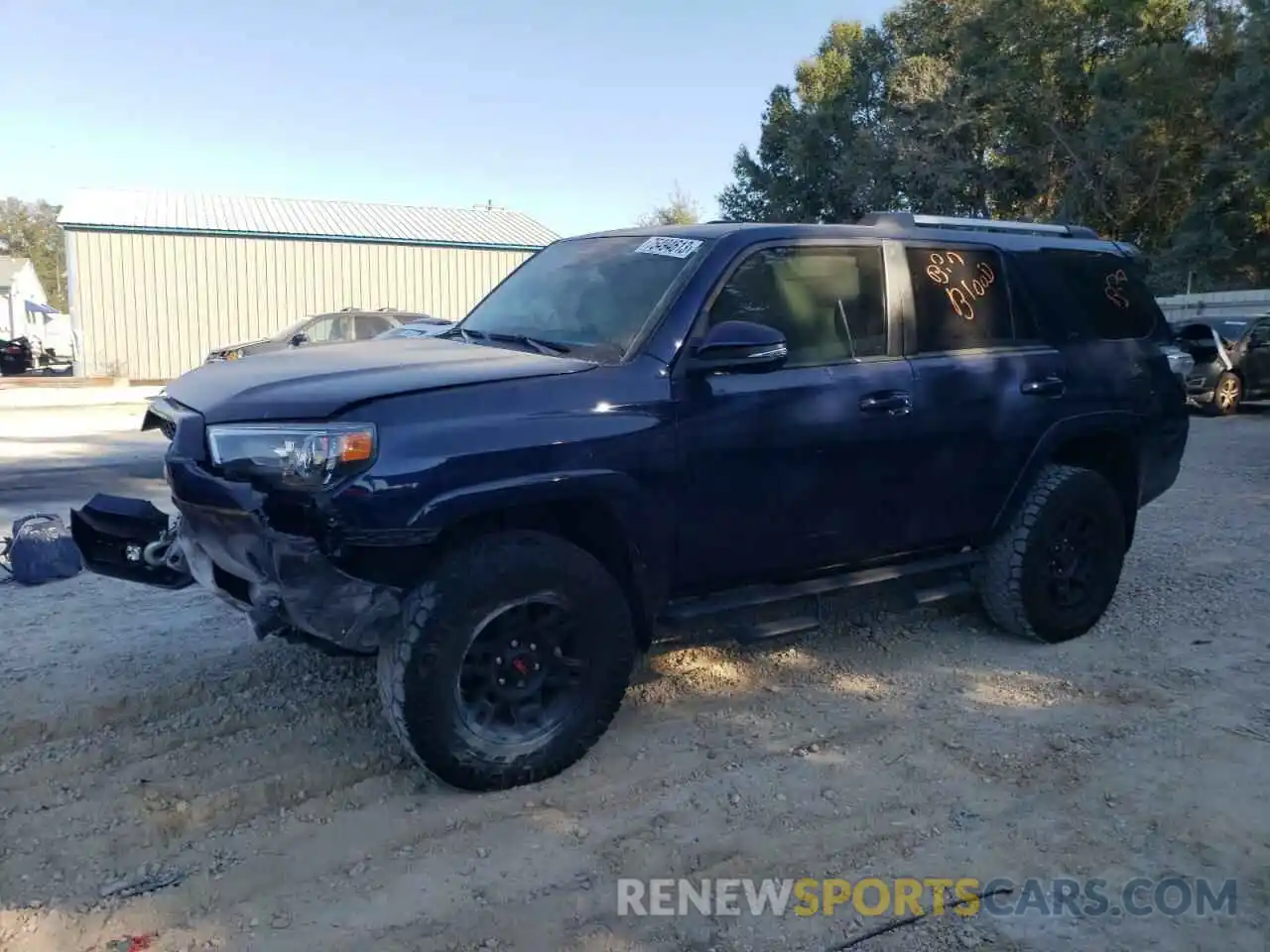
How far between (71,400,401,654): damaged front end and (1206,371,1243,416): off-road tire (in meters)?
16.9

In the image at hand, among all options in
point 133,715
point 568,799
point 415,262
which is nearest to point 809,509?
point 568,799

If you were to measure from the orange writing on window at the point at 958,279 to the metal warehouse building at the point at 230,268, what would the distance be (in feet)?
74.5

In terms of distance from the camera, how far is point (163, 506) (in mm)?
8375

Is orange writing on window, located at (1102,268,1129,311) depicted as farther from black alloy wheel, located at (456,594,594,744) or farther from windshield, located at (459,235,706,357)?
black alloy wheel, located at (456,594,594,744)

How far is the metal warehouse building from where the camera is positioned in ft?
80.3

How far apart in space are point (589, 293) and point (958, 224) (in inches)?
76.6

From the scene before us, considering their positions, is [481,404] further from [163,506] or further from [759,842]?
[163,506]

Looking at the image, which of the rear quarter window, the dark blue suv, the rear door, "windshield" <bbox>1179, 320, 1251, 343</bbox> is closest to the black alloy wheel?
the dark blue suv

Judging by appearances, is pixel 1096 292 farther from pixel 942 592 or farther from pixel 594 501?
pixel 594 501

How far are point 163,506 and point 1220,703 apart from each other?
7403mm

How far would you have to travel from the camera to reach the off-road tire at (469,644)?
3395mm

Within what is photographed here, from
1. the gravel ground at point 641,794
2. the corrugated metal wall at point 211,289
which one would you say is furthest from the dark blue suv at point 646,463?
the corrugated metal wall at point 211,289

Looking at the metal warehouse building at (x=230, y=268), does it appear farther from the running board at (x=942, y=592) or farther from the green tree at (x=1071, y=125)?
the running board at (x=942, y=592)

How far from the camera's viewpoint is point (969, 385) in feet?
15.5
